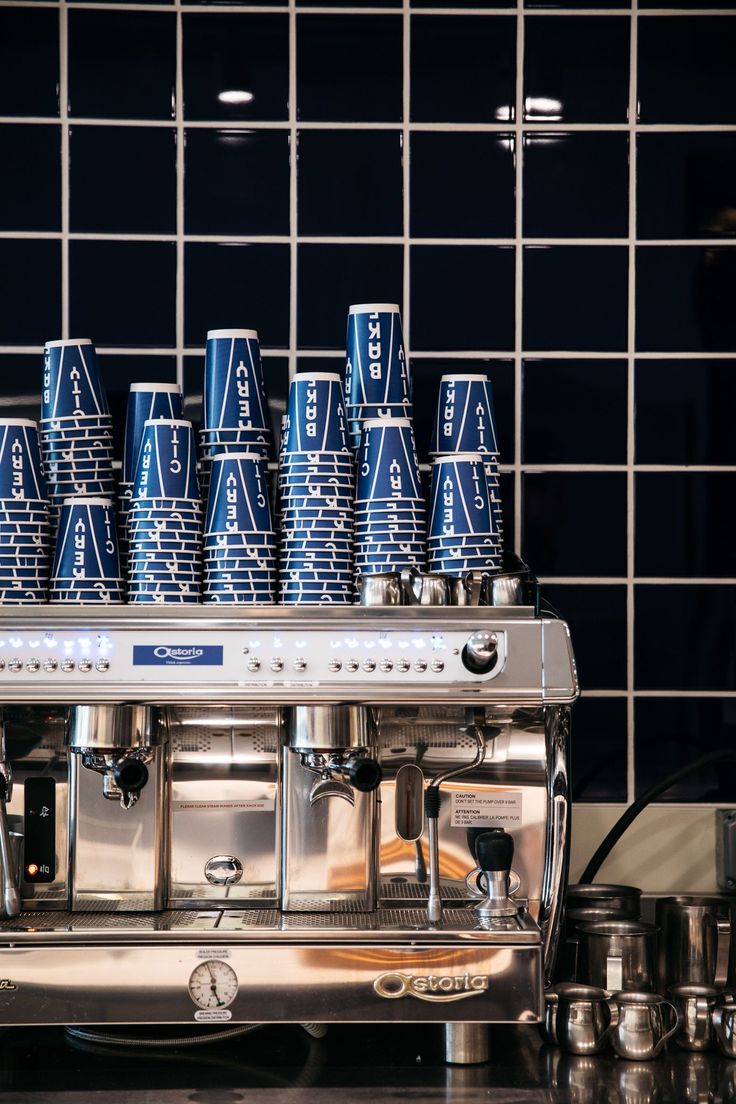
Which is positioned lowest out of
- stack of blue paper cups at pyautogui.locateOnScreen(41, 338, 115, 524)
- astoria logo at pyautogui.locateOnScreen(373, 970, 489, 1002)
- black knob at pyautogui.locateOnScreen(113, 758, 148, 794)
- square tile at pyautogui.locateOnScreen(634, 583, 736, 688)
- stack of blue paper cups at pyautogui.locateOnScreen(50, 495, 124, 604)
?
astoria logo at pyautogui.locateOnScreen(373, 970, 489, 1002)

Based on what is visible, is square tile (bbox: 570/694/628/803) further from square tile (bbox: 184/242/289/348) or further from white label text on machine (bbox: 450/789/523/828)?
square tile (bbox: 184/242/289/348)

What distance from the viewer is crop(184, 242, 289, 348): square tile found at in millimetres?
1832

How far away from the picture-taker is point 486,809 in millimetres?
1446

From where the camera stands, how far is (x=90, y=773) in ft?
4.70

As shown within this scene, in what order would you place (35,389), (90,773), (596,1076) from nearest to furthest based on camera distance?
1. (596,1076)
2. (90,773)
3. (35,389)

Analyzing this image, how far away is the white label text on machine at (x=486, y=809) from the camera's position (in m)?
1.44

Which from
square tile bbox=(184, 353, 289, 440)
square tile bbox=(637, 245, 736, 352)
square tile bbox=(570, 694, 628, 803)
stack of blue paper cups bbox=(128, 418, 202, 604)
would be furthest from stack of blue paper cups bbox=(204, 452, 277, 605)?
square tile bbox=(637, 245, 736, 352)

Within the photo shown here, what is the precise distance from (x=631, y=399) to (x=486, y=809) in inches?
26.8

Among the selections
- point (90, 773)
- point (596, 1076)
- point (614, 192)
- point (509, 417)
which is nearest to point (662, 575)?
point (509, 417)

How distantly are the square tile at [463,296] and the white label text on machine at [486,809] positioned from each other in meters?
0.68

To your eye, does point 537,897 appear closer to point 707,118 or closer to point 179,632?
point 179,632

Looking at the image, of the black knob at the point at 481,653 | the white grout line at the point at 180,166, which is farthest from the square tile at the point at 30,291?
the black knob at the point at 481,653

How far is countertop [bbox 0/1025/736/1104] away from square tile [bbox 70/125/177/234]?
106cm

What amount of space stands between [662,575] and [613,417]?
0.23m
